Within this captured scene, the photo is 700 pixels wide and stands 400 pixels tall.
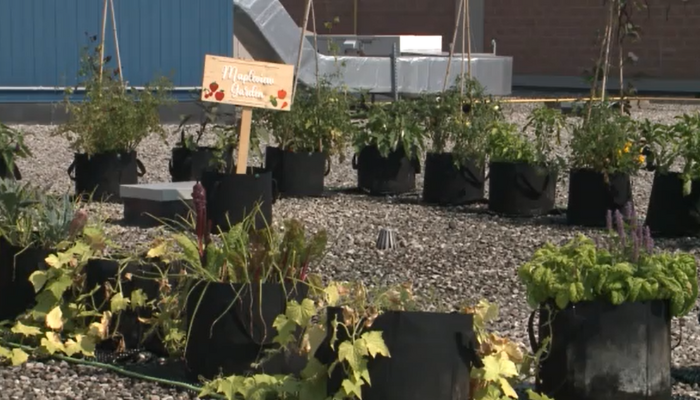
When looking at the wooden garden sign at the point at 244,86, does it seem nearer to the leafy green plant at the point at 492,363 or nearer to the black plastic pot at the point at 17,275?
the black plastic pot at the point at 17,275

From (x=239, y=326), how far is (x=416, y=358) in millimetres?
772

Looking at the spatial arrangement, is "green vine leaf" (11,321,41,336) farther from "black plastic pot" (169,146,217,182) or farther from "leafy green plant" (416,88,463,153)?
"leafy green plant" (416,88,463,153)

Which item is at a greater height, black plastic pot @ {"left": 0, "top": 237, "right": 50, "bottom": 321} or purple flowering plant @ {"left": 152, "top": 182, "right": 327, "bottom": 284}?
purple flowering plant @ {"left": 152, "top": 182, "right": 327, "bottom": 284}

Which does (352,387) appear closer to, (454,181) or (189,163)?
A: (454,181)

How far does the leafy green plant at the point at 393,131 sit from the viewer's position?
8.70m

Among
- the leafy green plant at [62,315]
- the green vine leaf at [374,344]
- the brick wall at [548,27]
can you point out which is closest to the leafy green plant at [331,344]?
the green vine leaf at [374,344]

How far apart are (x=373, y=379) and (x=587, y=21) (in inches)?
813

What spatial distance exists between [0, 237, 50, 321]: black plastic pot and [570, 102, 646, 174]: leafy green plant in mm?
3818

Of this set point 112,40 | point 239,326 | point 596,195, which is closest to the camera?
point 239,326

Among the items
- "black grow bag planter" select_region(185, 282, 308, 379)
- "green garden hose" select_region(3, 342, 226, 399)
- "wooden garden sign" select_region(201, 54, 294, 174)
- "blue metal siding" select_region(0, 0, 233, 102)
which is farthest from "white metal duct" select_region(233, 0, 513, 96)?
"black grow bag planter" select_region(185, 282, 308, 379)

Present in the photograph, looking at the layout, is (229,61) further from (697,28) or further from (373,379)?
(697,28)

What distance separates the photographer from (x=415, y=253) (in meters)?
6.63

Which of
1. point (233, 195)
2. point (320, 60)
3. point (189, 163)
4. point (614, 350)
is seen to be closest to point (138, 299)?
point (614, 350)

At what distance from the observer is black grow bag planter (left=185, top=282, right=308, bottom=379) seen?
4012mm
